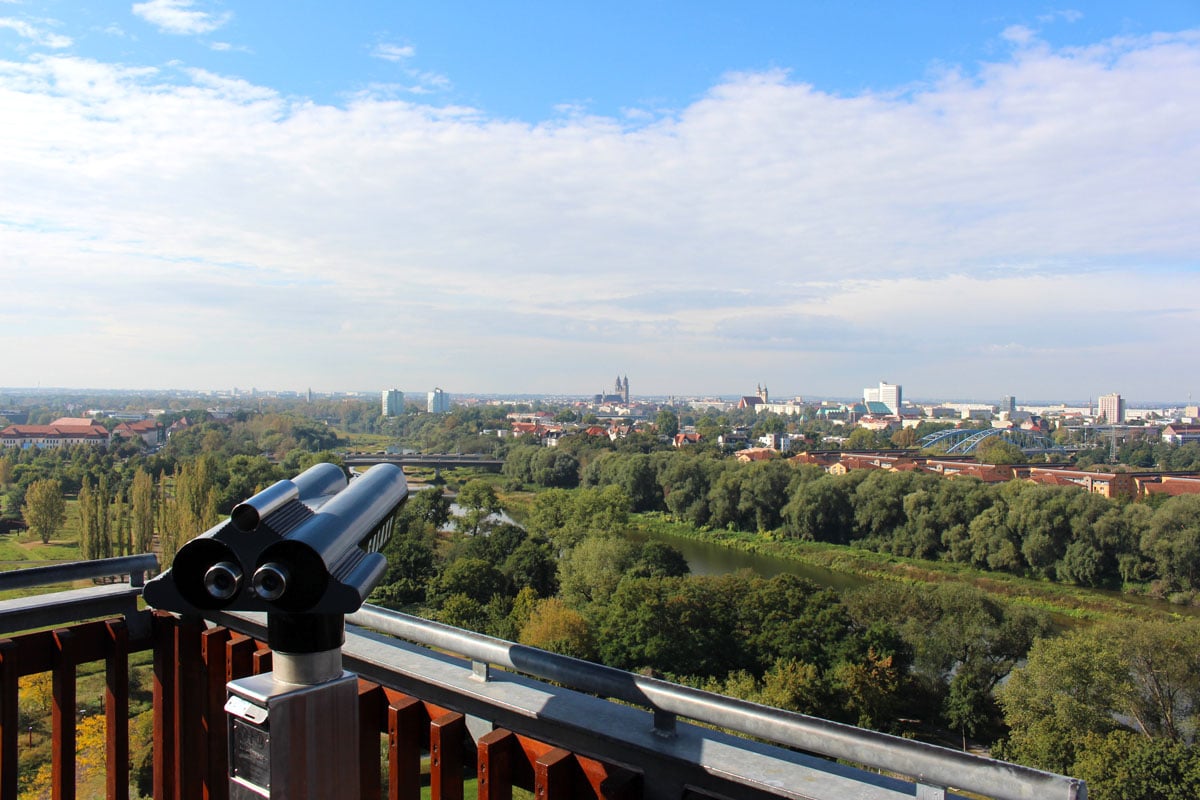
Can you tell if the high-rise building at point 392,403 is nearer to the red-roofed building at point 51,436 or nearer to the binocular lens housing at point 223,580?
the red-roofed building at point 51,436

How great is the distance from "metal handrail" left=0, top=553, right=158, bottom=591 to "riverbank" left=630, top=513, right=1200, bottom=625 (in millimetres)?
16284

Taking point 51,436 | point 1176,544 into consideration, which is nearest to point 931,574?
point 1176,544

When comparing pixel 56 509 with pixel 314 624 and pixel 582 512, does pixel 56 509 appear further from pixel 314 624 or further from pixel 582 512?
pixel 314 624

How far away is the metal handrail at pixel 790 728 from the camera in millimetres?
686

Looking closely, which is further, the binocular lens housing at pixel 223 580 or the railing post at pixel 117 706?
the railing post at pixel 117 706

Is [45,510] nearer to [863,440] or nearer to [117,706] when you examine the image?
[117,706]

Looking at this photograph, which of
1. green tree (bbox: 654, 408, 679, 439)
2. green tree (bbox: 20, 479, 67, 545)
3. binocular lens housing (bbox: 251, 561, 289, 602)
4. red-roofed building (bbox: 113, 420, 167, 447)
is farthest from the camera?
green tree (bbox: 654, 408, 679, 439)

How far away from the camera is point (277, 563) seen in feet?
2.27

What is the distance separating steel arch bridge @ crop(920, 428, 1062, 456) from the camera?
166 feet

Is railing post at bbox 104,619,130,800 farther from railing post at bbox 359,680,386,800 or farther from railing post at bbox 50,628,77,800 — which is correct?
railing post at bbox 359,680,386,800

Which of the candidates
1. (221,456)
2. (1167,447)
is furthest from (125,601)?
(1167,447)

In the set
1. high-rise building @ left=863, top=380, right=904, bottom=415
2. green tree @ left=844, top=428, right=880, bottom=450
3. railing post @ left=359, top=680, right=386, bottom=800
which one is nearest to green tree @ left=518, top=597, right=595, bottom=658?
railing post @ left=359, top=680, right=386, bottom=800

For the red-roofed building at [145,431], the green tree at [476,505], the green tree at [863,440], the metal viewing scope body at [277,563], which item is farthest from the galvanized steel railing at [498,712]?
the green tree at [863,440]

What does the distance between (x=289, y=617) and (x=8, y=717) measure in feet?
2.69
